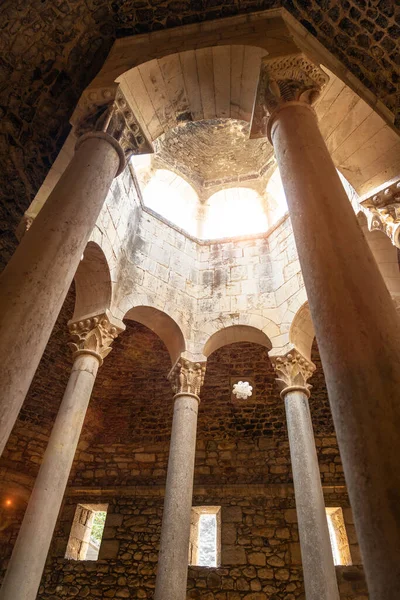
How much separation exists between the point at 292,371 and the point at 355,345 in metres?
4.88

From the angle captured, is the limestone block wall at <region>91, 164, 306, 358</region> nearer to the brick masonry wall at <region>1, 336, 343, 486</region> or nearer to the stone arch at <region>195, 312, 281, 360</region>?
the stone arch at <region>195, 312, 281, 360</region>

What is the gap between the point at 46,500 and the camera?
4.75 meters

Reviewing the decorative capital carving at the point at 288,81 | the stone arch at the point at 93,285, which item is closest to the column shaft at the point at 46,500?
the stone arch at the point at 93,285

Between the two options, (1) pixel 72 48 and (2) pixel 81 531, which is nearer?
(1) pixel 72 48

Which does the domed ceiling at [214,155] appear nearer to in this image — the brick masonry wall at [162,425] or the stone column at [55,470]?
the brick masonry wall at [162,425]

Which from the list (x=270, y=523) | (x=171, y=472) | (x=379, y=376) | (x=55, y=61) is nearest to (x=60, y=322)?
(x=171, y=472)

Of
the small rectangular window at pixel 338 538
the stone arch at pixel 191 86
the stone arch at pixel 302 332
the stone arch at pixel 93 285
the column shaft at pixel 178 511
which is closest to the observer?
the stone arch at pixel 191 86

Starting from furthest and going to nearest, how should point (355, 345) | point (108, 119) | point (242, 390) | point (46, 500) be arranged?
point (242, 390), point (46, 500), point (108, 119), point (355, 345)

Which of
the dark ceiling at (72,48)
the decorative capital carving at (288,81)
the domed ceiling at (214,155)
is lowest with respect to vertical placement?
the decorative capital carving at (288,81)

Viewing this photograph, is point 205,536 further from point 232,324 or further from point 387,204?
point 387,204

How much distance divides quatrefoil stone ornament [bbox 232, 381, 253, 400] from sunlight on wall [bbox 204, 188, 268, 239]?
3.78 m

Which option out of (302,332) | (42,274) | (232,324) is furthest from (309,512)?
(42,274)

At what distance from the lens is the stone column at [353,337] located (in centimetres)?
184

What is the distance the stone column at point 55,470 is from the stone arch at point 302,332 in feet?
10.6
